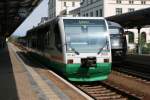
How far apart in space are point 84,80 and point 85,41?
1.57m

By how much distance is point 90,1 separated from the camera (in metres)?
99.3

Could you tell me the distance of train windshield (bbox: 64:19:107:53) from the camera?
17.4 meters

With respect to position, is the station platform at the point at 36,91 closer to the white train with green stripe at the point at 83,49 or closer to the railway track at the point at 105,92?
the railway track at the point at 105,92

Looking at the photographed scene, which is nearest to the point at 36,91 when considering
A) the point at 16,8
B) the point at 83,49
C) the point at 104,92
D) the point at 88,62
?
the point at 104,92

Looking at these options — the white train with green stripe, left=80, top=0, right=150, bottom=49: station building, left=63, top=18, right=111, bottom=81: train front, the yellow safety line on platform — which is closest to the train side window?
the white train with green stripe

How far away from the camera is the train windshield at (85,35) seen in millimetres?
17375

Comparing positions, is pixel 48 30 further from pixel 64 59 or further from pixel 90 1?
pixel 90 1

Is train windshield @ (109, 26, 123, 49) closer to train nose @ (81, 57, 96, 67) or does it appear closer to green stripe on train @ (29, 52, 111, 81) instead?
green stripe on train @ (29, 52, 111, 81)

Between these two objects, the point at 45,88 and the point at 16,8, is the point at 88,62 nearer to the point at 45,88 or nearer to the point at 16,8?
the point at 45,88

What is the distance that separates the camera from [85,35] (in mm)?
17609

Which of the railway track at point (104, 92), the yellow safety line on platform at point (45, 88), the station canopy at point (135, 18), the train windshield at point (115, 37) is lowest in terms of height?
the railway track at point (104, 92)

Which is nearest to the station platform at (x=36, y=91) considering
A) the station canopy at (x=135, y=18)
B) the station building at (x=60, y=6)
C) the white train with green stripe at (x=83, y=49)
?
the white train with green stripe at (x=83, y=49)

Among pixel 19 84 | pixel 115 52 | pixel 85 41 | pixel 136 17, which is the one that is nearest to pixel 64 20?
pixel 85 41

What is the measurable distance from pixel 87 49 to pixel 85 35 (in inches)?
24.4
